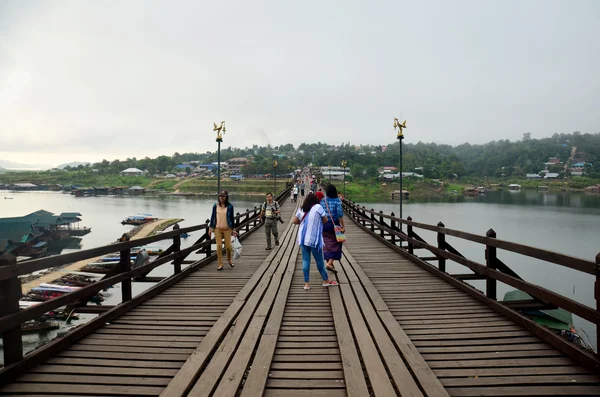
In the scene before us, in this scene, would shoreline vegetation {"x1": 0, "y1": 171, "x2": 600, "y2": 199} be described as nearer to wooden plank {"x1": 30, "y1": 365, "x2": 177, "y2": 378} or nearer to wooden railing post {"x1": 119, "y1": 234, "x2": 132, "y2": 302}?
wooden railing post {"x1": 119, "y1": 234, "x2": 132, "y2": 302}

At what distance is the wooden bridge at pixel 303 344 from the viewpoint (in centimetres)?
287

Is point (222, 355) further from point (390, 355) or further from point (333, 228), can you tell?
point (333, 228)

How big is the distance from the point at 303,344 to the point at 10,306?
8.63 feet

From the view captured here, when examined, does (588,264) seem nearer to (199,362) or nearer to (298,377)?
(298,377)

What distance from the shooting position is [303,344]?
3.69 m

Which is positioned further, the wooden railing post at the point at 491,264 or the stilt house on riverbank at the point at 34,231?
the stilt house on riverbank at the point at 34,231

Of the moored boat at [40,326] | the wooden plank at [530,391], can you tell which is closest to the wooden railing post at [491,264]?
the wooden plank at [530,391]

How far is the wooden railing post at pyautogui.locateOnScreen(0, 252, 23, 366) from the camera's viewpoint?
9.82 ft

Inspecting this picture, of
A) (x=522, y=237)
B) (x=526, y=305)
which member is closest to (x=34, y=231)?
(x=526, y=305)

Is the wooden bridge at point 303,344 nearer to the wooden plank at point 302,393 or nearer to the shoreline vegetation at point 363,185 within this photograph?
the wooden plank at point 302,393

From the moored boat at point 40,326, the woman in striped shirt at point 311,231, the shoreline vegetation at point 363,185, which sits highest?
the woman in striped shirt at point 311,231

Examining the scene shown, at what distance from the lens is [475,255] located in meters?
30.8

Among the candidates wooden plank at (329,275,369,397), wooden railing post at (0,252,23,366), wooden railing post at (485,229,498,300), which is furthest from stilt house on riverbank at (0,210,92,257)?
wooden railing post at (485,229,498,300)

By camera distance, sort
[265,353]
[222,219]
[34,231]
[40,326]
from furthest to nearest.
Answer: [34,231] → [40,326] → [222,219] → [265,353]
